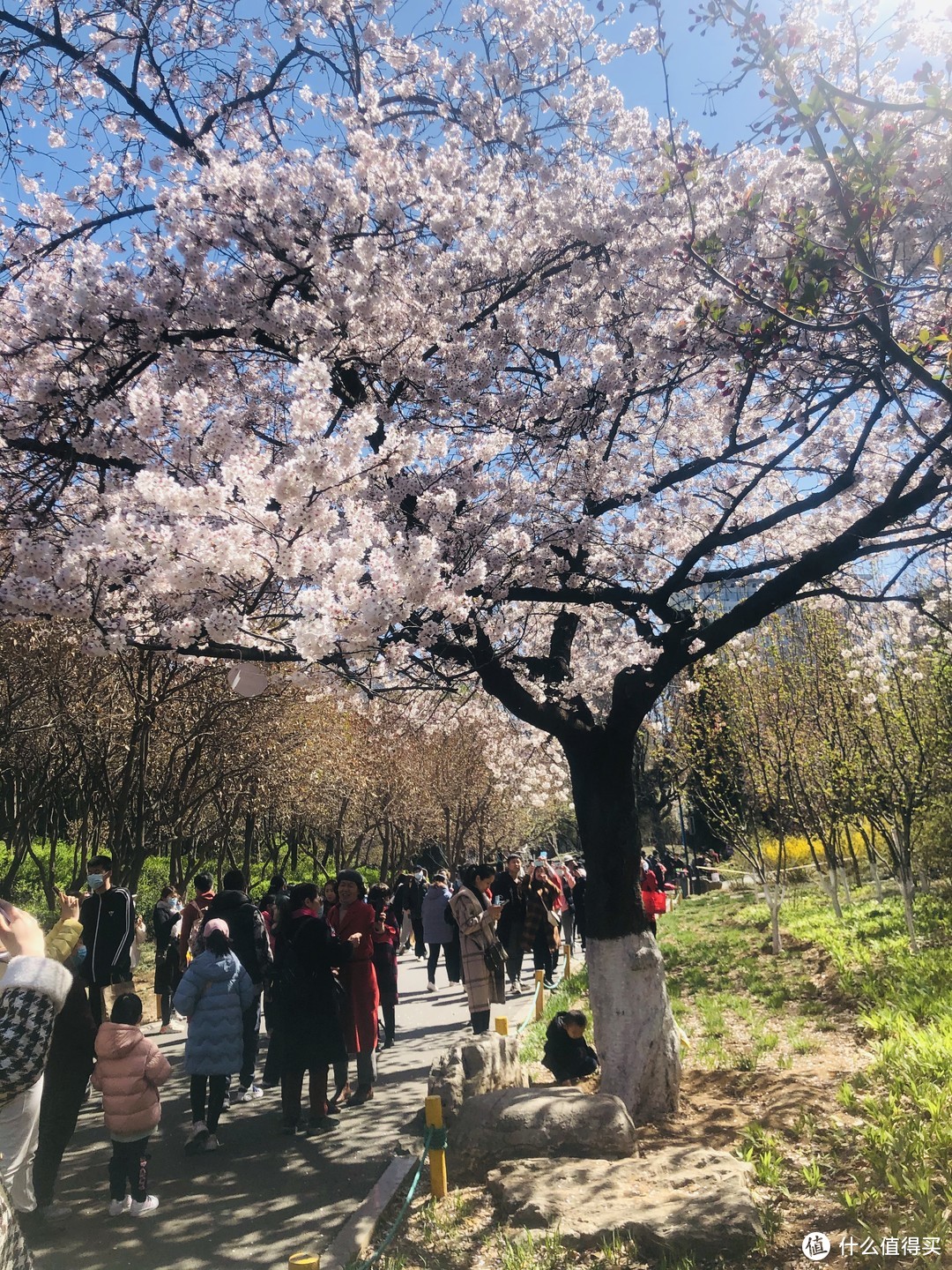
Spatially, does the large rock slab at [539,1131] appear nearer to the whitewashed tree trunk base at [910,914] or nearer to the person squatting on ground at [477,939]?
the person squatting on ground at [477,939]

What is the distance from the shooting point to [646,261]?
290 inches

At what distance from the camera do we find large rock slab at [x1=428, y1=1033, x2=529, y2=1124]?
241 inches

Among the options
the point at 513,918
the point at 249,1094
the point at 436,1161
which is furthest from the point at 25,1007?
the point at 513,918

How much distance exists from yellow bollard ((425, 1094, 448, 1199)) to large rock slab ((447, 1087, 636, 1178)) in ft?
1.48

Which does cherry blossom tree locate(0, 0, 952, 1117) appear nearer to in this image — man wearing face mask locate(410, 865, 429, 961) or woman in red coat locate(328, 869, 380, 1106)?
woman in red coat locate(328, 869, 380, 1106)

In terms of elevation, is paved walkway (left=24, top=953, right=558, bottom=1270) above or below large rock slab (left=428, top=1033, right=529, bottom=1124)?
below

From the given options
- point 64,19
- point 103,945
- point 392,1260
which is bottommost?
point 392,1260

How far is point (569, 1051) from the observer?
279 inches

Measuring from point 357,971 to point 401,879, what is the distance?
10.7m

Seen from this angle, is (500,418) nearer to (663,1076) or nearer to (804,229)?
(804,229)

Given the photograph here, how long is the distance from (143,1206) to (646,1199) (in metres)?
3.00

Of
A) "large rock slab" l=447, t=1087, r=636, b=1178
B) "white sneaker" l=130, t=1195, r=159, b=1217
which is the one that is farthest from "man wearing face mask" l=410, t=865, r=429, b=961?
"white sneaker" l=130, t=1195, r=159, b=1217

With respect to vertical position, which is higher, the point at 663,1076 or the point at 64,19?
the point at 64,19

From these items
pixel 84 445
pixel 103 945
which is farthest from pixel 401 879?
pixel 84 445
